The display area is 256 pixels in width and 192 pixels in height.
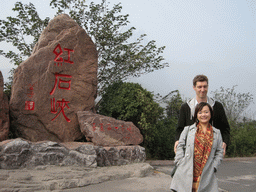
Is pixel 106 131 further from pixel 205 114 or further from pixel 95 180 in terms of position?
pixel 205 114

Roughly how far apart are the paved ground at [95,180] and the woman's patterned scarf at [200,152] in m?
1.73

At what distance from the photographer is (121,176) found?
4.17 metres

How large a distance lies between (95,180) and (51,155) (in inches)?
33.7

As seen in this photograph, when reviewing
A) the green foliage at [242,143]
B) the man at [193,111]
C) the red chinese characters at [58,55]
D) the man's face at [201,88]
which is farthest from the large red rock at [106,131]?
the green foliage at [242,143]

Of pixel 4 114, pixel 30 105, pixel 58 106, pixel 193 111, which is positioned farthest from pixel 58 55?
pixel 193 111

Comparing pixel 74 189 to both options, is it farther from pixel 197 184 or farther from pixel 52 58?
pixel 52 58

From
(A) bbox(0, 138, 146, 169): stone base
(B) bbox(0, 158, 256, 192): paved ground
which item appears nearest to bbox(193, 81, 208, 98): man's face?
(B) bbox(0, 158, 256, 192): paved ground

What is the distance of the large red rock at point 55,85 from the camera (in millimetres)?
5078

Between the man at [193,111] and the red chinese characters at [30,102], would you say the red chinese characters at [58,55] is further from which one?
the man at [193,111]

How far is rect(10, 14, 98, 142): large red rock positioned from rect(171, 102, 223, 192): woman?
3.65m

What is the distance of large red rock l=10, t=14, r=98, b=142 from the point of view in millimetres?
5078

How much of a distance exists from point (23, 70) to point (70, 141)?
1787 millimetres

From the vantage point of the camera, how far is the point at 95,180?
3873 mm

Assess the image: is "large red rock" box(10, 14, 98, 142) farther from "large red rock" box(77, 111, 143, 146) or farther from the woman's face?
the woman's face
